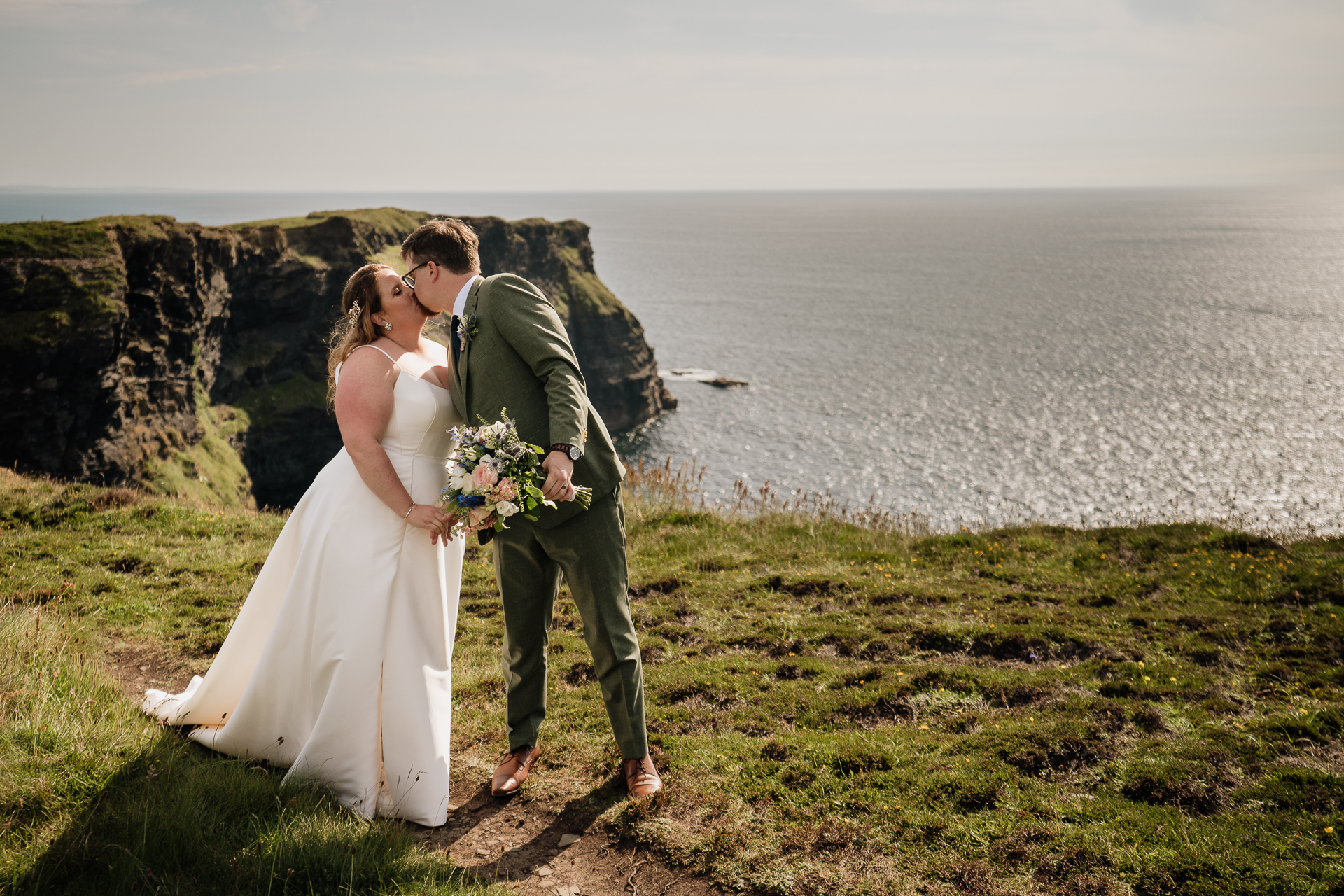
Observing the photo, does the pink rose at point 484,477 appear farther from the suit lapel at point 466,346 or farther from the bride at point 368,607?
the suit lapel at point 466,346

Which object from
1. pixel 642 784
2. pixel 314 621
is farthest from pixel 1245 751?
pixel 314 621

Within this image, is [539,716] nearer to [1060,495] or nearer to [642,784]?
[642,784]

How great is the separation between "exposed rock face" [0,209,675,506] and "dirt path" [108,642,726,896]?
4793 centimetres

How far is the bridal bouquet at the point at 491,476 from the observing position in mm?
3832

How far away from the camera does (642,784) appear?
452cm

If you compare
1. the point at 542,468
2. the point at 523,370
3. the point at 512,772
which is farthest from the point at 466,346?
the point at 512,772

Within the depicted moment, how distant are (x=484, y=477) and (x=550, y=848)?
2105 mm

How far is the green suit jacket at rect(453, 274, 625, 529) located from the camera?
4.21 metres

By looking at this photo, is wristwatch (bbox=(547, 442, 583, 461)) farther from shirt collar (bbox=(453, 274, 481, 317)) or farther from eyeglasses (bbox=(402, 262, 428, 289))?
eyeglasses (bbox=(402, 262, 428, 289))

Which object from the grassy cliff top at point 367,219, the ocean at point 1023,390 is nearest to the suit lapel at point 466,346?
the ocean at point 1023,390

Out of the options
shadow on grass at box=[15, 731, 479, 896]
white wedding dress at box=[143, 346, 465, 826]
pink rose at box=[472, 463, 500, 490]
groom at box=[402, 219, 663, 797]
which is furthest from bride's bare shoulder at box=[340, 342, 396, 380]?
shadow on grass at box=[15, 731, 479, 896]

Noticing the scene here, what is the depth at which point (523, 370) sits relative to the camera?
4359mm

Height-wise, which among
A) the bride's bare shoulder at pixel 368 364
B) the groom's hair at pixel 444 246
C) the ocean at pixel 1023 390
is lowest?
the ocean at pixel 1023 390

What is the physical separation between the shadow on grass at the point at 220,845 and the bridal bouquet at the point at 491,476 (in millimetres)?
1621
